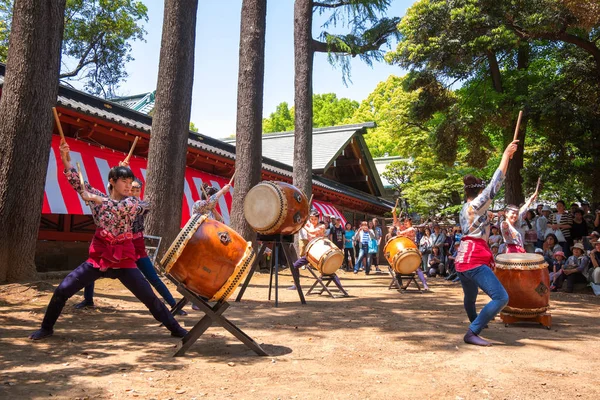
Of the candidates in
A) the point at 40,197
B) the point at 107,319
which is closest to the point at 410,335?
the point at 107,319

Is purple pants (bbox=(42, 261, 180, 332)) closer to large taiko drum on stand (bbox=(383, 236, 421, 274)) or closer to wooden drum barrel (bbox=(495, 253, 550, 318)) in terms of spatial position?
wooden drum barrel (bbox=(495, 253, 550, 318))

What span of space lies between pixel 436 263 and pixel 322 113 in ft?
113

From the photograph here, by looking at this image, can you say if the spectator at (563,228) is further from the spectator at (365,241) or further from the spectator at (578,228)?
the spectator at (365,241)

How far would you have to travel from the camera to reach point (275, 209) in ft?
23.8

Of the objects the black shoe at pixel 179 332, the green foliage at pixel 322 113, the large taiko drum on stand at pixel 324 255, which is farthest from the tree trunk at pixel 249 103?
the green foliage at pixel 322 113

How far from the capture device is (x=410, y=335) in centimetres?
534

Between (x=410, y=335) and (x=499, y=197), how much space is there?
18092 mm

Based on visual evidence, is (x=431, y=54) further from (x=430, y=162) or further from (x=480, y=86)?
(x=430, y=162)

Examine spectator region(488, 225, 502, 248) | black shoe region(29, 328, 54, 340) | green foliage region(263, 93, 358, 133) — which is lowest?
black shoe region(29, 328, 54, 340)

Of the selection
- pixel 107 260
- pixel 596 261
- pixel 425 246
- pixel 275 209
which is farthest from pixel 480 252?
pixel 425 246

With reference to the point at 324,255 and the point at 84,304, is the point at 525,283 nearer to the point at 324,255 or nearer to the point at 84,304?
the point at 324,255

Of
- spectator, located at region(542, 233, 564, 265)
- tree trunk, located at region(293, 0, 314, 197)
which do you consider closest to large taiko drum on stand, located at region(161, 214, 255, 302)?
spectator, located at region(542, 233, 564, 265)

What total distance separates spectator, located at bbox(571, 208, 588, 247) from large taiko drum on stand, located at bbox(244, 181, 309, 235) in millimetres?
6838

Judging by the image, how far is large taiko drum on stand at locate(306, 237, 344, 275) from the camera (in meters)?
8.88
